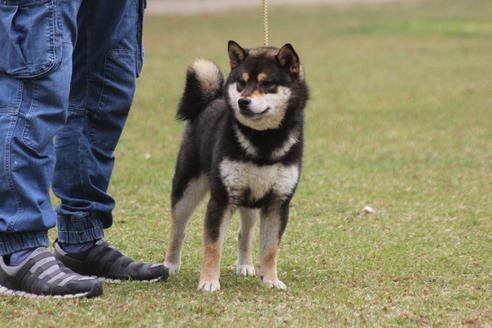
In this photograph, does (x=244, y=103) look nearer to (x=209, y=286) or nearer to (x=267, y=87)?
(x=267, y=87)

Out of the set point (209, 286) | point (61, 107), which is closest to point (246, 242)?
point (209, 286)

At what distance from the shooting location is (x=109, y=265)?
451 cm

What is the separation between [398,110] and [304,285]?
6.91 m

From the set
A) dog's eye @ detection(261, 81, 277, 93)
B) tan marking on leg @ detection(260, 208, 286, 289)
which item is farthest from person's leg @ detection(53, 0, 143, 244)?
tan marking on leg @ detection(260, 208, 286, 289)

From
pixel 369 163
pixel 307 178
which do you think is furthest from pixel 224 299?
pixel 369 163

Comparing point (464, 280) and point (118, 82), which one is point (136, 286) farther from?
point (464, 280)

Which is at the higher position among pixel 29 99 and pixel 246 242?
pixel 29 99

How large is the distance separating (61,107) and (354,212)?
9.63 feet

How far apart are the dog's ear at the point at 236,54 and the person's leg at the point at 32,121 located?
0.80 m

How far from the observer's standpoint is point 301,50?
683 inches

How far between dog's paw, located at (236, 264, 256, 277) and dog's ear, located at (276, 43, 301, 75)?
1071mm

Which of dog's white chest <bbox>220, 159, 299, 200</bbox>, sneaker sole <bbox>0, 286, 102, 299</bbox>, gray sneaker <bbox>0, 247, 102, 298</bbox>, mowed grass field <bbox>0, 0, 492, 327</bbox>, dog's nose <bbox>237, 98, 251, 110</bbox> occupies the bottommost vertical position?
mowed grass field <bbox>0, 0, 492, 327</bbox>

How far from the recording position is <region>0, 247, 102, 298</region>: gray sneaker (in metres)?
3.96

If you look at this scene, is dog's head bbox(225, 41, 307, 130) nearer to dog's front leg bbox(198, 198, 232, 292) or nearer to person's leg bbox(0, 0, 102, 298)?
dog's front leg bbox(198, 198, 232, 292)
